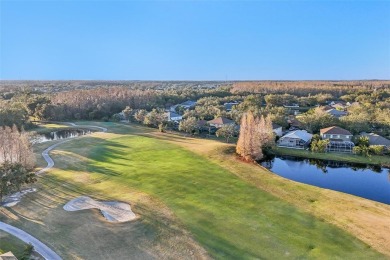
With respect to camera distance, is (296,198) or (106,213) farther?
(296,198)

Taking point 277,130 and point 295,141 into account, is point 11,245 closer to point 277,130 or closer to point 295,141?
point 295,141

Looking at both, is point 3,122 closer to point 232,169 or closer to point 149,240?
point 232,169

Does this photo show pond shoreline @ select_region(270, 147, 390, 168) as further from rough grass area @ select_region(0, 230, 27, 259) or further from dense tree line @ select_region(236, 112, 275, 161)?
rough grass area @ select_region(0, 230, 27, 259)

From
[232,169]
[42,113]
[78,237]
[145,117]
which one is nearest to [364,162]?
[232,169]

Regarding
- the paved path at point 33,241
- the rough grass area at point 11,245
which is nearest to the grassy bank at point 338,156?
the paved path at point 33,241

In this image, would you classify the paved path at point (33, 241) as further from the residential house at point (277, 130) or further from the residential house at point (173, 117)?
the residential house at point (173, 117)

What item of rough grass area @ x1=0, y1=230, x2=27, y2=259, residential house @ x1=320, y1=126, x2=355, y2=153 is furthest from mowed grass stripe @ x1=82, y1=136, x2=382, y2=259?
residential house @ x1=320, y1=126, x2=355, y2=153
